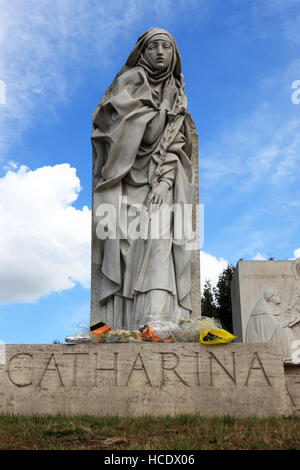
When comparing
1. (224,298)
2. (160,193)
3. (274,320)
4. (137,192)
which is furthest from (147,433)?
(224,298)

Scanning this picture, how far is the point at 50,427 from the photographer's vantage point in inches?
187

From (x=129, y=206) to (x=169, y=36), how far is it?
3025 mm

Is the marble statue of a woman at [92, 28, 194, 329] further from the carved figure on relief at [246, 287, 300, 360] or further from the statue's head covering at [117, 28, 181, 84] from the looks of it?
the carved figure on relief at [246, 287, 300, 360]

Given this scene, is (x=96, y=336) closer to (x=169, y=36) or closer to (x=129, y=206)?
(x=129, y=206)

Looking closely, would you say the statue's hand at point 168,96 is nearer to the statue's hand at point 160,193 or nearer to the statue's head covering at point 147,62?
the statue's head covering at point 147,62

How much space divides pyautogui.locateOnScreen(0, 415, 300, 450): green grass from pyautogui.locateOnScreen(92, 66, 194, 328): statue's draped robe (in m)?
2.26

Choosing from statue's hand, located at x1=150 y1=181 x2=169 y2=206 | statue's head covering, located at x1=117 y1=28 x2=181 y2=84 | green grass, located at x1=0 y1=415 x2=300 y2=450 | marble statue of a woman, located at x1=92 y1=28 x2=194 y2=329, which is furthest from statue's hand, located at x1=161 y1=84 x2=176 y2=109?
green grass, located at x1=0 y1=415 x2=300 y2=450

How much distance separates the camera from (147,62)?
28.7 ft

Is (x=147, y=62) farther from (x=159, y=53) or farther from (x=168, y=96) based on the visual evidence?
(x=168, y=96)

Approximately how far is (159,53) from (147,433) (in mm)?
6232

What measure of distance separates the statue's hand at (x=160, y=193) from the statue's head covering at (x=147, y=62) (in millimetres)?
1923

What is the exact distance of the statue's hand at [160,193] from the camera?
8.11m

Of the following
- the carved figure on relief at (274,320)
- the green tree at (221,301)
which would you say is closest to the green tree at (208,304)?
the green tree at (221,301)
